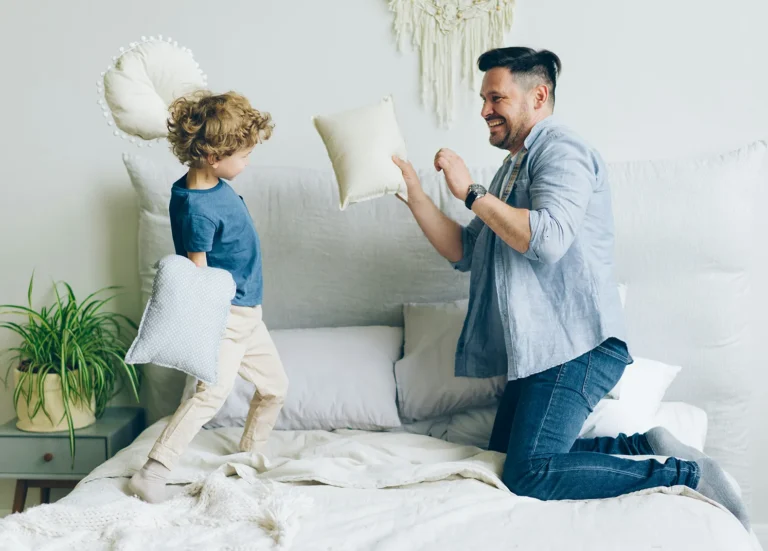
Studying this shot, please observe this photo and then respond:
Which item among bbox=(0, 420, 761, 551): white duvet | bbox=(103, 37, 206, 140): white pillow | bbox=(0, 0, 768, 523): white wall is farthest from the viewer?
bbox=(0, 0, 768, 523): white wall

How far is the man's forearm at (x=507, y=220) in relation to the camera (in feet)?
5.89

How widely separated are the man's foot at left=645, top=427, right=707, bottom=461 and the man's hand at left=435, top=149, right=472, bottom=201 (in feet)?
2.39

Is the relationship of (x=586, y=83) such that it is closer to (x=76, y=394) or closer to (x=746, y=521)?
(x=746, y=521)

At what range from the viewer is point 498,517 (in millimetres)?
1584

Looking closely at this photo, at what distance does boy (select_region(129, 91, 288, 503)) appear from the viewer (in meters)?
1.83

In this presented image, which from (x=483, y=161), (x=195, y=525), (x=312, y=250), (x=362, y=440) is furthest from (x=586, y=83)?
(x=195, y=525)

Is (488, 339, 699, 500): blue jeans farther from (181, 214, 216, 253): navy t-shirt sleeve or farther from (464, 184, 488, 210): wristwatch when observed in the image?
(181, 214, 216, 253): navy t-shirt sleeve

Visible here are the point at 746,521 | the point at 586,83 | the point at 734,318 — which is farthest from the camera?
the point at 586,83

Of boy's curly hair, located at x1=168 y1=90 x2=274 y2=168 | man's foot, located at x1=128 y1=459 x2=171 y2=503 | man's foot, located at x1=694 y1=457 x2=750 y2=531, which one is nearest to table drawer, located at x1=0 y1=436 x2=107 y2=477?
man's foot, located at x1=128 y1=459 x2=171 y2=503

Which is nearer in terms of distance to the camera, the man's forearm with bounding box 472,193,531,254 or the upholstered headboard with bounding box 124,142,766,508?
the man's forearm with bounding box 472,193,531,254

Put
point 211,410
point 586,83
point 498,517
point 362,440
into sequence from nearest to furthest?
point 498,517 → point 211,410 → point 362,440 → point 586,83

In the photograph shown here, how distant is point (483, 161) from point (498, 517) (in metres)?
1.31

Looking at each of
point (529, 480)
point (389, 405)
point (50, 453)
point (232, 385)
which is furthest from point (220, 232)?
point (50, 453)

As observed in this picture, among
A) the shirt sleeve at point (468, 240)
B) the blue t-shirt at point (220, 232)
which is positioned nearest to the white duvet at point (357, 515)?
the blue t-shirt at point (220, 232)
